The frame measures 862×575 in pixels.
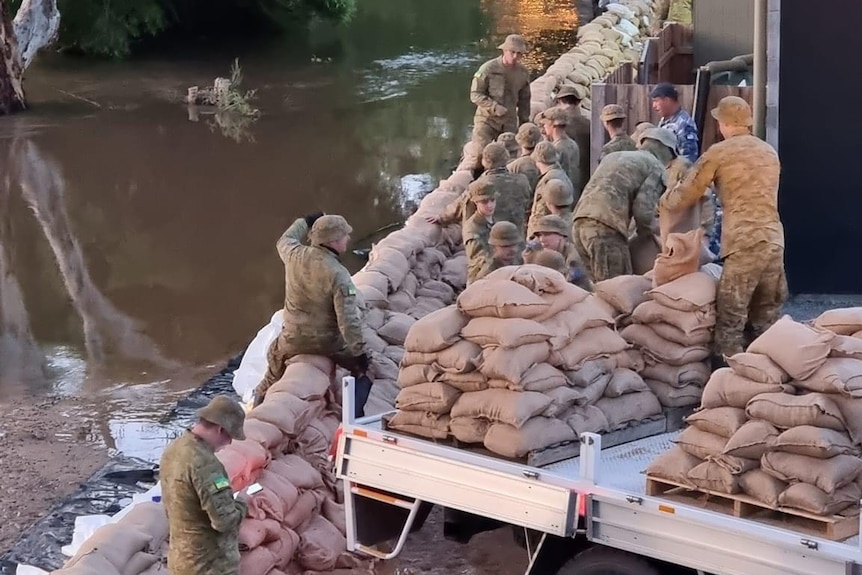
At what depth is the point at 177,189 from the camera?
18.1 metres

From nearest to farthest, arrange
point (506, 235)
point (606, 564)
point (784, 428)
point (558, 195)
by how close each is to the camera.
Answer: point (784, 428) → point (606, 564) → point (506, 235) → point (558, 195)

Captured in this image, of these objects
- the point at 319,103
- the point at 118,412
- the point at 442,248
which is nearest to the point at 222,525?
the point at 118,412

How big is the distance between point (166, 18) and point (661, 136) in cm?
2615

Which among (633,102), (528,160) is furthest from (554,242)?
(633,102)

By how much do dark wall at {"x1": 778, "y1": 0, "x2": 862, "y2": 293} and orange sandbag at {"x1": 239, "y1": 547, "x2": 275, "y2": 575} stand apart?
4843 mm

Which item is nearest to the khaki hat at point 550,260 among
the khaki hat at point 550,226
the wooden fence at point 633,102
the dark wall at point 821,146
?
the khaki hat at point 550,226

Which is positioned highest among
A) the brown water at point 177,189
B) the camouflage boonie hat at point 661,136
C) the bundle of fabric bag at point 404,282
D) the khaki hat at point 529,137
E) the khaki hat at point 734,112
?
the khaki hat at point 734,112

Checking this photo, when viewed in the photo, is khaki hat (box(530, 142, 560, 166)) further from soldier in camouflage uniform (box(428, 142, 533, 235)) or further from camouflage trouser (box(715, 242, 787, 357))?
camouflage trouser (box(715, 242, 787, 357))

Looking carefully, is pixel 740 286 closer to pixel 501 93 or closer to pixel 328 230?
pixel 328 230

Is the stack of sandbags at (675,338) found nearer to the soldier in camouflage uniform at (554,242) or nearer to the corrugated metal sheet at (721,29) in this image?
the soldier in camouflage uniform at (554,242)

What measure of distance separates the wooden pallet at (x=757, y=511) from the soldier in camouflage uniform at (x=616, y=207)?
3.17 m

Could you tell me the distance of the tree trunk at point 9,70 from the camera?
22531 millimetres

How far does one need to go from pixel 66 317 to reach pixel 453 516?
7723mm

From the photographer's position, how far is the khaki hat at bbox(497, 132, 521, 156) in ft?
39.0
